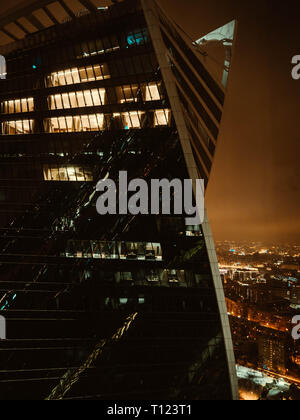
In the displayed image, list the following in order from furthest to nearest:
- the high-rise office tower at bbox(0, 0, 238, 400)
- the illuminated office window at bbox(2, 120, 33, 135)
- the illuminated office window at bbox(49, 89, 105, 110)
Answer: the illuminated office window at bbox(2, 120, 33, 135)
the illuminated office window at bbox(49, 89, 105, 110)
the high-rise office tower at bbox(0, 0, 238, 400)

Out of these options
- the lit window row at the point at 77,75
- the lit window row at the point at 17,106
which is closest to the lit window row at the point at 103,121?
the lit window row at the point at 17,106

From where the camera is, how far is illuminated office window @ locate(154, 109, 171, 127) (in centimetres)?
2333

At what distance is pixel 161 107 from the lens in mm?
23344

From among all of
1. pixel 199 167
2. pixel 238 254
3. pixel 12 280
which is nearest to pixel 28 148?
pixel 12 280

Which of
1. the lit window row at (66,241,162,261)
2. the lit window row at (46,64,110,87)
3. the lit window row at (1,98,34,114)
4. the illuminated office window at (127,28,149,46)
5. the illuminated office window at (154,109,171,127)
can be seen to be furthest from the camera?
the lit window row at (1,98,34,114)

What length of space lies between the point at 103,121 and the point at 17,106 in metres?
9.99

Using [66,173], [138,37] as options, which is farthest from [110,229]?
[138,37]

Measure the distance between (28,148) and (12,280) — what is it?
1233 cm

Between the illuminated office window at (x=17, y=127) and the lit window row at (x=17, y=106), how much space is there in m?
1.15

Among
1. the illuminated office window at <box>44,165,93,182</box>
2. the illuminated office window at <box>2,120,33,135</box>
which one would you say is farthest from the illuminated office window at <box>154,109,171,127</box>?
the illuminated office window at <box>2,120,33,135</box>

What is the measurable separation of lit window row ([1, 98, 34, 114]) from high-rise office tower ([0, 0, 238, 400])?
151mm

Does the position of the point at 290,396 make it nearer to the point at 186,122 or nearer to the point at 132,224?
the point at 132,224

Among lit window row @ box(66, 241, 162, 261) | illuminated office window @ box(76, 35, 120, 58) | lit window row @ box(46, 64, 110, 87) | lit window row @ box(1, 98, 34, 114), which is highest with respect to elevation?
illuminated office window @ box(76, 35, 120, 58)

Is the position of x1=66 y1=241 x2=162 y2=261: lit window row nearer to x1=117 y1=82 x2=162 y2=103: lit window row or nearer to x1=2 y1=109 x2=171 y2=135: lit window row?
x1=2 y1=109 x2=171 y2=135: lit window row
